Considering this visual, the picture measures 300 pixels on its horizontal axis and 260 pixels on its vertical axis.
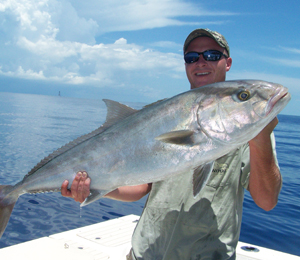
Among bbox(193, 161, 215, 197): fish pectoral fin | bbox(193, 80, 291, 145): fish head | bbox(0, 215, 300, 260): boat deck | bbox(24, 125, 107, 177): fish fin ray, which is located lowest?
bbox(0, 215, 300, 260): boat deck

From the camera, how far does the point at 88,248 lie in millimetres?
4520

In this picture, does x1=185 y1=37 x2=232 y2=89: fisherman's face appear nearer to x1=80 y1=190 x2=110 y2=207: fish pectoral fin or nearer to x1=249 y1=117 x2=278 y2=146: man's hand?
x1=249 y1=117 x2=278 y2=146: man's hand

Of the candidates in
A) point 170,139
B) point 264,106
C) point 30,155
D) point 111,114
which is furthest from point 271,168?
point 30,155

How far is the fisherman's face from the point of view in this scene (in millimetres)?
3135

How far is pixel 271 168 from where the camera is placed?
8.05 feet

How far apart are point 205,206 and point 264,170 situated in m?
0.62

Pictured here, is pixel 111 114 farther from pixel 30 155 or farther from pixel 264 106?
pixel 30 155

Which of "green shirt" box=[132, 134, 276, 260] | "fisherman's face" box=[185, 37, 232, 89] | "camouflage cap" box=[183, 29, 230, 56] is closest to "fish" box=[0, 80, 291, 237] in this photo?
"green shirt" box=[132, 134, 276, 260]

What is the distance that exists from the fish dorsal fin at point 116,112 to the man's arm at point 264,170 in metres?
1.16

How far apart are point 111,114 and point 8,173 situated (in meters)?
10.7

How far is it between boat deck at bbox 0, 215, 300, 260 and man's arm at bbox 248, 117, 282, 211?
2.24 m

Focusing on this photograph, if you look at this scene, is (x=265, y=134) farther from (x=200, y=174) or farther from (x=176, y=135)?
(x=176, y=135)

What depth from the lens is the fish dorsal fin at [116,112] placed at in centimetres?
271

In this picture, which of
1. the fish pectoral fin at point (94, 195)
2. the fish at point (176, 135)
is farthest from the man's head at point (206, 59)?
the fish pectoral fin at point (94, 195)
